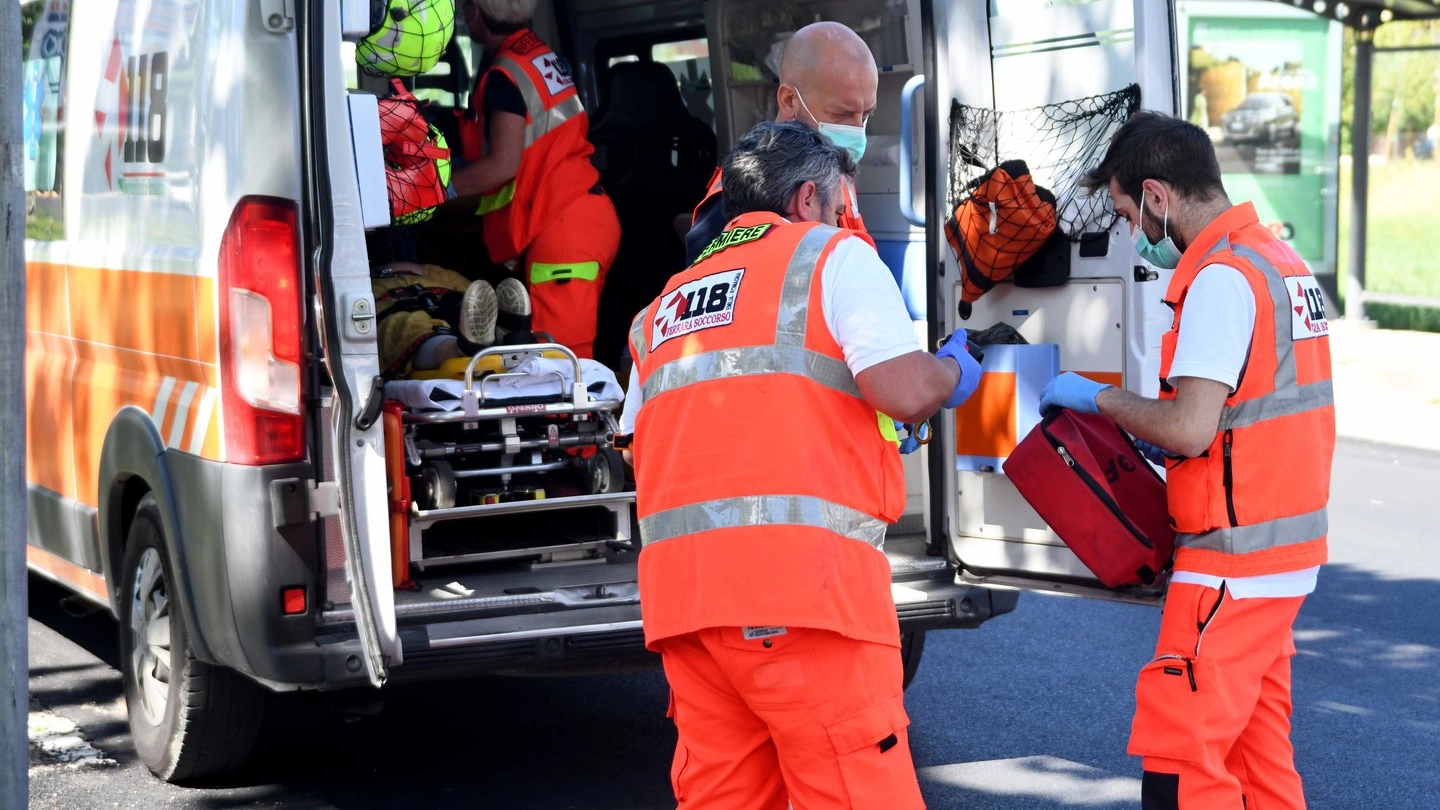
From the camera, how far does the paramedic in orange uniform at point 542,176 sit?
557cm

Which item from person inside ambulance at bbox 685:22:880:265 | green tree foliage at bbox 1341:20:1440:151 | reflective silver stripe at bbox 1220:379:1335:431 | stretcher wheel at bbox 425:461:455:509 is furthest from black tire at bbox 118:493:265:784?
green tree foliage at bbox 1341:20:1440:151

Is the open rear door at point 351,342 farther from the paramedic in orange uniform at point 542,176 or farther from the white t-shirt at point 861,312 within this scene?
the paramedic in orange uniform at point 542,176

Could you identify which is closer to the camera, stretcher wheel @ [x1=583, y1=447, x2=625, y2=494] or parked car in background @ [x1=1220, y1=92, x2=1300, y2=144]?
stretcher wheel @ [x1=583, y1=447, x2=625, y2=494]

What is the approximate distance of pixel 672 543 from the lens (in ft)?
9.75

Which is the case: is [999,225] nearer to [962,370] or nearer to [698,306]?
[962,370]

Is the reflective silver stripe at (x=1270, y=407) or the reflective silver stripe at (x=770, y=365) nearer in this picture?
the reflective silver stripe at (x=770, y=365)

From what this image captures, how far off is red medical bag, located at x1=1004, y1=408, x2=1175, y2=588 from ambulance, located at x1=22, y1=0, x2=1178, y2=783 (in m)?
0.41

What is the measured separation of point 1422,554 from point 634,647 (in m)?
4.79

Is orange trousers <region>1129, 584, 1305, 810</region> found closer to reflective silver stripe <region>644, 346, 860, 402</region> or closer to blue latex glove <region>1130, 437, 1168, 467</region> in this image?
blue latex glove <region>1130, 437, 1168, 467</region>

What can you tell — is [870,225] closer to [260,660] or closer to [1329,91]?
[260,660]

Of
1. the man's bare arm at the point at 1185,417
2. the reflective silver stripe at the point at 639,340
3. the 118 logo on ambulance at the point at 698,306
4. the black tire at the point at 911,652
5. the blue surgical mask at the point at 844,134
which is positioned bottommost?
the black tire at the point at 911,652

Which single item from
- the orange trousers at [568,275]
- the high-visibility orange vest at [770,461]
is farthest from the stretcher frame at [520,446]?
the high-visibility orange vest at [770,461]

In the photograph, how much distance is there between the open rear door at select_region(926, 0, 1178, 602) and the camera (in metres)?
4.18

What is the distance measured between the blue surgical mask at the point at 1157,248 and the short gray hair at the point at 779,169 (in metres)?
0.79
